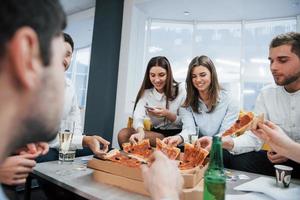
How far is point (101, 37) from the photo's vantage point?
3.83 metres

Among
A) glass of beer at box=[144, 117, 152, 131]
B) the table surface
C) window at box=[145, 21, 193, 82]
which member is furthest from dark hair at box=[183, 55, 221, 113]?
window at box=[145, 21, 193, 82]

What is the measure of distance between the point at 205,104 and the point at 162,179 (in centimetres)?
177

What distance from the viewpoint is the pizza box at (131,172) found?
96cm

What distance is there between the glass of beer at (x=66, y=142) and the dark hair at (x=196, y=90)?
4.19 ft

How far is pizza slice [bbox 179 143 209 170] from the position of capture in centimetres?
117

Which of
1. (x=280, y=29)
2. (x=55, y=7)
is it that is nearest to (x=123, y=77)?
(x=280, y=29)

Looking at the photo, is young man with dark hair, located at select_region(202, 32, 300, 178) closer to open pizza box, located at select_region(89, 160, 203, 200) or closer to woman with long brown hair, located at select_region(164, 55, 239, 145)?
woman with long brown hair, located at select_region(164, 55, 239, 145)

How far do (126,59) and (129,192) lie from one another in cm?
305

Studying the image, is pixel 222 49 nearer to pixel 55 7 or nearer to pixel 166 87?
pixel 166 87

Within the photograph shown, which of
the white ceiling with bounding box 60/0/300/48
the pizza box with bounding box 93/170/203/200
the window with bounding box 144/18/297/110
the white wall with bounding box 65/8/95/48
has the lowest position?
the pizza box with bounding box 93/170/203/200

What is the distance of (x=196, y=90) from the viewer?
7.95 feet

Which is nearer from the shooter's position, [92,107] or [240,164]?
[240,164]

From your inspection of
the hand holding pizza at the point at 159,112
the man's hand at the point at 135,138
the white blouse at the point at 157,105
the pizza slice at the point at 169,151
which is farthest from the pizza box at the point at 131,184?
the white blouse at the point at 157,105

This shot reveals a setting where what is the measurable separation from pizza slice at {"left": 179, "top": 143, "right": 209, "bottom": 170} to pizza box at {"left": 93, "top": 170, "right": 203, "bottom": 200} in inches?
4.4
